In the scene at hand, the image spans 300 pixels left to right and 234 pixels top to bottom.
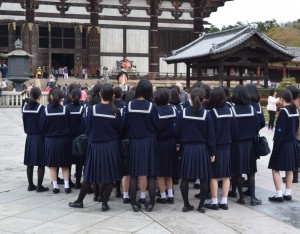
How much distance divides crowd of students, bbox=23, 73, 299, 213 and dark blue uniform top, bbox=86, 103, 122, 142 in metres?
→ 0.02

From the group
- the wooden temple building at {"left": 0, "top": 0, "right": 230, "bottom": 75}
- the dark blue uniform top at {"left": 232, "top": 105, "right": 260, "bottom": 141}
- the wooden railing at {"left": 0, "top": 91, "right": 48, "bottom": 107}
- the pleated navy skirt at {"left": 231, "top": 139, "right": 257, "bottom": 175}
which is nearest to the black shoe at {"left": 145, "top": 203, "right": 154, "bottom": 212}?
the pleated navy skirt at {"left": 231, "top": 139, "right": 257, "bottom": 175}

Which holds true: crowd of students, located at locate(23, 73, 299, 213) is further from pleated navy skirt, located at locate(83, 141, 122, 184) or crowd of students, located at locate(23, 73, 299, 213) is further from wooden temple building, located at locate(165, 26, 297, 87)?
wooden temple building, located at locate(165, 26, 297, 87)

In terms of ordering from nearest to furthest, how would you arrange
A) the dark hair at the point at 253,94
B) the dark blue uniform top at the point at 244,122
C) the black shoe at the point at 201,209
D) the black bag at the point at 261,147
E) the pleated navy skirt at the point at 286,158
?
the black shoe at the point at 201,209 < the dark blue uniform top at the point at 244,122 < the black bag at the point at 261,147 < the pleated navy skirt at the point at 286,158 < the dark hair at the point at 253,94

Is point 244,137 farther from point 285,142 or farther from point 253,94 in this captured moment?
point 253,94

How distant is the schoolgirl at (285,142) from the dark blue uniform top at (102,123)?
9.13 feet

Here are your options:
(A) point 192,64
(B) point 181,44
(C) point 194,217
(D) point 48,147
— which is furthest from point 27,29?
(C) point 194,217

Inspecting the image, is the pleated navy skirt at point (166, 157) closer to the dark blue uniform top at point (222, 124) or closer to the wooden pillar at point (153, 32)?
the dark blue uniform top at point (222, 124)

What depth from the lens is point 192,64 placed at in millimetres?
Answer: 22594

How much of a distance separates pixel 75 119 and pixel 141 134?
173cm

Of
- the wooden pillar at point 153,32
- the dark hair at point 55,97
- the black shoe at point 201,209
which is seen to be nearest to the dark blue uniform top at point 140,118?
the black shoe at point 201,209

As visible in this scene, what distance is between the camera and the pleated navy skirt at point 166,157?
727 centimetres

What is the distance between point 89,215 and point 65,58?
31927mm

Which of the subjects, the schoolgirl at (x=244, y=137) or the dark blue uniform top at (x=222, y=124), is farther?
the schoolgirl at (x=244, y=137)

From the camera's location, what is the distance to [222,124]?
7043 millimetres
